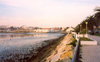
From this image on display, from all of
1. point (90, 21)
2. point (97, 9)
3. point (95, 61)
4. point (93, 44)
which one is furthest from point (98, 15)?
point (90, 21)

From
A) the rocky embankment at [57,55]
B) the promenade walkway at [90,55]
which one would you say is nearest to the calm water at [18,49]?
the rocky embankment at [57,55]

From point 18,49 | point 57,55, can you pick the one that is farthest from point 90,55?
point 18,49

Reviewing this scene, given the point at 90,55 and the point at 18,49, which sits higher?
the point at 90,55

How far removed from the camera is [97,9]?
45.8 ft

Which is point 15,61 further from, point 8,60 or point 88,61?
point 88,61

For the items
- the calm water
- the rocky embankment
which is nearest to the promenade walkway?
the rocky embankment

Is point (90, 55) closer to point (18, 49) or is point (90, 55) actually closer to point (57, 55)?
point (57, 55)

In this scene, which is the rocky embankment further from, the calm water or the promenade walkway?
the calm water

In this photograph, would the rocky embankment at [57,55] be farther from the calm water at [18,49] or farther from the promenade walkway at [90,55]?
the calm water at [18,49]

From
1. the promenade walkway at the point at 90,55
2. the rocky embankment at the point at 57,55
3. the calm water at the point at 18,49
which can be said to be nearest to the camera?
the promenade walkway at the point at 90,55

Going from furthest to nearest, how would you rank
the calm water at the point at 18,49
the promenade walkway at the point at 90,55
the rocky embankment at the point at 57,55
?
the calm water at the point at 18,49, the rocky embankment at the point at 57,55, the promenade walkway at the point at 90,55

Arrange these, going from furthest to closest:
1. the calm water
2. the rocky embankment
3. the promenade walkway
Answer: the calm water
the rocky embankment
the promenade walkway

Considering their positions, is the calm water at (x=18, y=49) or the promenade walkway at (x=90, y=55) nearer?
the promenade walkway at (x=90, y=55)

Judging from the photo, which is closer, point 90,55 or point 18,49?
point 90,55
